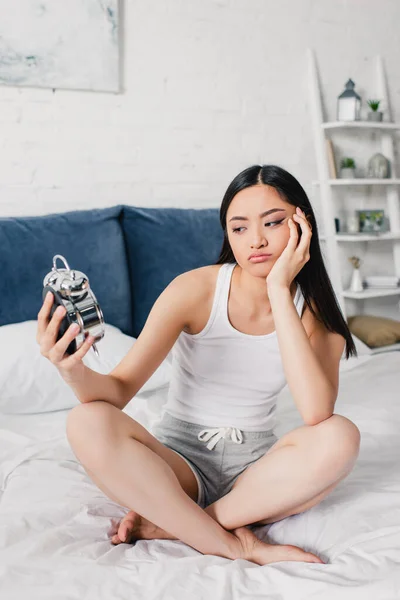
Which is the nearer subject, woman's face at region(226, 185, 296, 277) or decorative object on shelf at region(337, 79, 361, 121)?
woman's face at region(226, 185, 296, 277)

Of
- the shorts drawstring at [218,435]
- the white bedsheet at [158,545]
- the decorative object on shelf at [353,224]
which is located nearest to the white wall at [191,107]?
the decorative object on shelf at [353,224]

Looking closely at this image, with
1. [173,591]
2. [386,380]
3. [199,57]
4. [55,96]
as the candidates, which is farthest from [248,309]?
[199,57]

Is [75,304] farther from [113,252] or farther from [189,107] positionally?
[189,107]

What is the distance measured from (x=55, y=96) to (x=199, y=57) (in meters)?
0.64

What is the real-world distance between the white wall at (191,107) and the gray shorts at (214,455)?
1345 mm

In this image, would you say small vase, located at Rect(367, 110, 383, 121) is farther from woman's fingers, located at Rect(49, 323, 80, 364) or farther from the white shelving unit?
woman's fingers, located at Rect(49, 323, 80, 364)

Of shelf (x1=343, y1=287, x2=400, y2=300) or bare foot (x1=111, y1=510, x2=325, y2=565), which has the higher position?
shelf (x1=343, y1=287, x2=400, y2=300)

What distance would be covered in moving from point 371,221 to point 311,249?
1.77m

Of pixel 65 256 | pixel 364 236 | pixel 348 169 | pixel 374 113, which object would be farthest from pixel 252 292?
pixel 374 113

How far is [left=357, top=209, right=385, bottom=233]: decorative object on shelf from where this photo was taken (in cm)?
311

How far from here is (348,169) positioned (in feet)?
9.91

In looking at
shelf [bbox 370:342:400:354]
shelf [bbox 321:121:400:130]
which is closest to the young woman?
shelf [bbox 370:342:400:354]

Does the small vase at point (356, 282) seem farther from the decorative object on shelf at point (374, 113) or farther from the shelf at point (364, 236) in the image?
the decorative object on shelf at point (374, 113)

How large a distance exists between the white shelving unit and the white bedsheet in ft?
4.70
